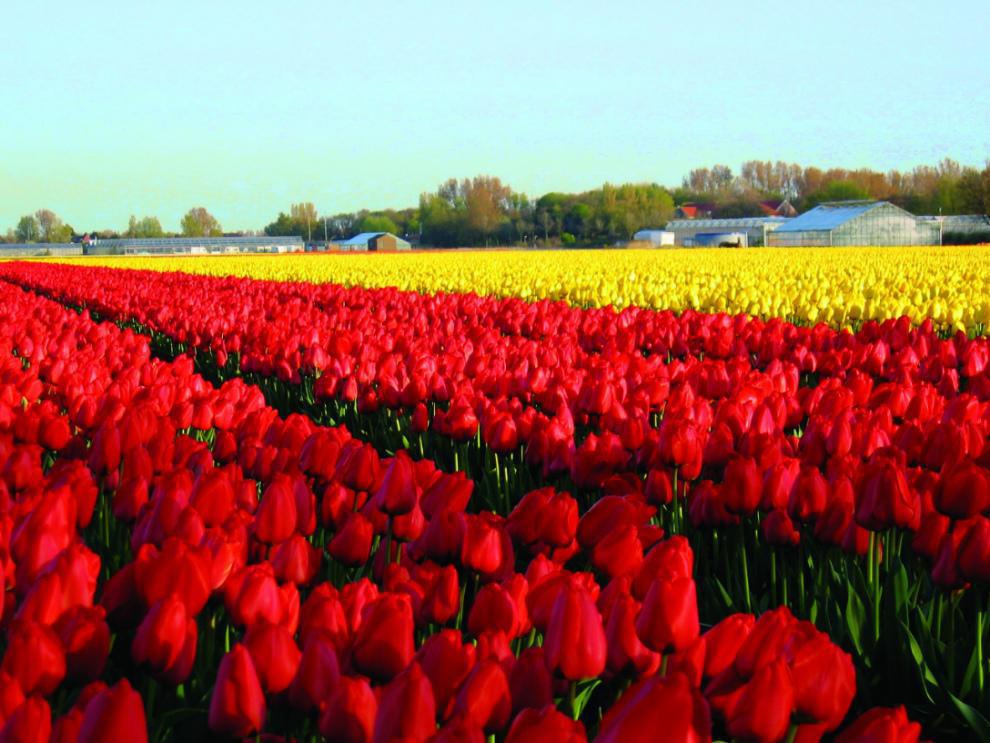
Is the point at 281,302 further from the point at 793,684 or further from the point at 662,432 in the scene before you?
the point at 793,684

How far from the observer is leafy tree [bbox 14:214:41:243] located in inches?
6535

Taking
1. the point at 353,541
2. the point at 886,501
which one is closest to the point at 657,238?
the point at 886,501

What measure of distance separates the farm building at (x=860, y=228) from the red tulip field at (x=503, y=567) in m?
65.0

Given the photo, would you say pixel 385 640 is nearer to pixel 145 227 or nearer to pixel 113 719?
pixel 113 719

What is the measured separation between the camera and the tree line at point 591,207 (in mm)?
106875

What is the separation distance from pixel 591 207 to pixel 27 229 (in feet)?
310

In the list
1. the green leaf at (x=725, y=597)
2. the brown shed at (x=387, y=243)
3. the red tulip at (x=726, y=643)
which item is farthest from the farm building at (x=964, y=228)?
the red tulip at (x=726, y=643)

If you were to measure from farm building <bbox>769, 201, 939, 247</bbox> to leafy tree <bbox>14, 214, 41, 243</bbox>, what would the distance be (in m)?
129

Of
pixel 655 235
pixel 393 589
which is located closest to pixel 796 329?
pixel 393 589

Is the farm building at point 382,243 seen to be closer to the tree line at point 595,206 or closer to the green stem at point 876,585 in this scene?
the tree line at point 595,206

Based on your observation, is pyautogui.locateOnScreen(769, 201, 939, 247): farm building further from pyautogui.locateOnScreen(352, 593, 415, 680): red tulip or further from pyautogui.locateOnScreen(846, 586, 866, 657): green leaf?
pyautogui.locateOnScreen(352, 593, 415, 680): red tulip

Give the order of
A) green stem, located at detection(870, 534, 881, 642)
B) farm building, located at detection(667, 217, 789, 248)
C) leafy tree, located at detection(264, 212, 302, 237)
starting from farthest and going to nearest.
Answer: leafy tree, located at detection(264, 212, 302, 237) < farm building, located at detection(667, 217, 789, 248) < green stem, located at detection(870, 534, 881, 642)

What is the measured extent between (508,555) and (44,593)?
0.78m

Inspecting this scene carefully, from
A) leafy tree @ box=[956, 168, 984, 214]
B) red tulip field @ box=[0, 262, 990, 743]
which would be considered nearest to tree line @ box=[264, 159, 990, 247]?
leafy tree @ box=[956, 168, 984, 214]
